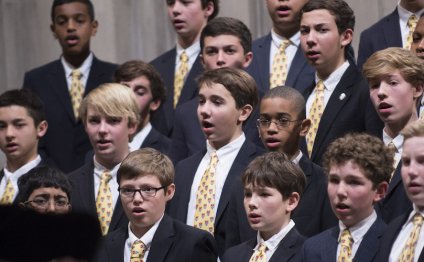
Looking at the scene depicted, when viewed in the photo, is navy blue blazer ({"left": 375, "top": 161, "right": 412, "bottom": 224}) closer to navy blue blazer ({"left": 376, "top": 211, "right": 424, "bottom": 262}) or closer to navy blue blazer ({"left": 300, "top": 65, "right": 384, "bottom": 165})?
navy blue blazer ({"left": 376, "top": 211, "right": 424, "bottom": 262})

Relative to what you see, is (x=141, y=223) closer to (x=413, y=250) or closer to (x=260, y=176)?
(x=260, y=176)

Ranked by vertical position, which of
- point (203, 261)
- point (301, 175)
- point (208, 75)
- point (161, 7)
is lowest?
point (203, 261)

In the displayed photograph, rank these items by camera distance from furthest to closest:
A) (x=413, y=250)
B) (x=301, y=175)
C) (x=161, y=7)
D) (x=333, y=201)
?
1. (x=161, y=7)
2. (x=301, y=175)
3. (x=333, y=201)
4. (x=413, y=250)

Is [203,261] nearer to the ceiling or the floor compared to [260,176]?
nearer to the floor

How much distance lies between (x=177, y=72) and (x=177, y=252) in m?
2.03

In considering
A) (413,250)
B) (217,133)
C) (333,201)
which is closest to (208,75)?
(217,133)

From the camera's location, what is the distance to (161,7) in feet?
26.5

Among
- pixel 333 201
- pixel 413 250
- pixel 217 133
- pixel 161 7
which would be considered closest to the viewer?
pixel 413 250

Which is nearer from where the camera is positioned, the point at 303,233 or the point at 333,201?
the point at 333,201

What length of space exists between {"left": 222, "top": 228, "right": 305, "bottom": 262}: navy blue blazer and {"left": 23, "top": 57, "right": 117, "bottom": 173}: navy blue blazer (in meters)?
2.23

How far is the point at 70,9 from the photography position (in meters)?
6.74

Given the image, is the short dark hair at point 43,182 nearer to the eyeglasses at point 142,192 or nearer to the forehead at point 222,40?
the eyeglasses at point 142,192

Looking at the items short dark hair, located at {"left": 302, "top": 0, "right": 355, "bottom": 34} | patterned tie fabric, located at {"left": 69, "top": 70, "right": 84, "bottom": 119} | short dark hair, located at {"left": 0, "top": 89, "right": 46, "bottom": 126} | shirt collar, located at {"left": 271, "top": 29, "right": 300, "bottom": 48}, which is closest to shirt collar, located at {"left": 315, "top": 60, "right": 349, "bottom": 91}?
short dark hair, located at {"left": 302, "top": 0, "right": 355, "bottom": 34}

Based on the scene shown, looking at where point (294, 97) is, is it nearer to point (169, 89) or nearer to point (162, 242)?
point (162, 242)
